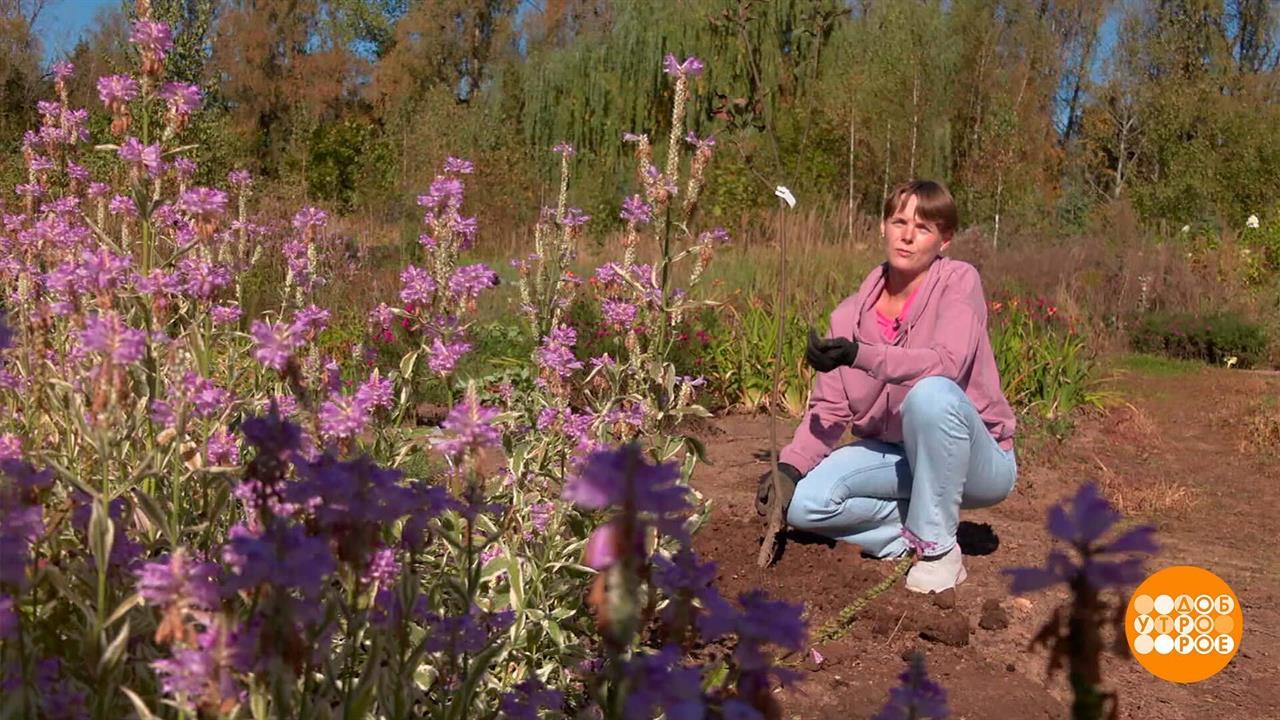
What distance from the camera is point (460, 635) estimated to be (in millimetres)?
1604

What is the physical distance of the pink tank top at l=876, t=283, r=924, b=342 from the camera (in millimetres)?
3633

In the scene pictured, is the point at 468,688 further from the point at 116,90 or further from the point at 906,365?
the point at 906,365

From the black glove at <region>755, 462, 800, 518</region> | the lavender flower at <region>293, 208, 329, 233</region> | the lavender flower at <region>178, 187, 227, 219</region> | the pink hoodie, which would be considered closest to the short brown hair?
the pink hoodie

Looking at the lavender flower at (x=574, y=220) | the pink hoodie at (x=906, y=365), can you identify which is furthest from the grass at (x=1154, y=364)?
the lavender flower at (x=574, y=220)

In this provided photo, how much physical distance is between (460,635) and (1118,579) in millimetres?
1058

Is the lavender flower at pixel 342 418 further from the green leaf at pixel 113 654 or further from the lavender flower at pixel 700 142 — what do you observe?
the lavender flower at pixel 700 142

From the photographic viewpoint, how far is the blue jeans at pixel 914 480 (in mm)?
3404

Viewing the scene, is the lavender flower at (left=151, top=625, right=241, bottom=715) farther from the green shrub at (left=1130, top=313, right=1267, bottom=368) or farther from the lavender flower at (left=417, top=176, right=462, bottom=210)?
the green shrub at (left=1130, top=313, right=1267, bottom=368)

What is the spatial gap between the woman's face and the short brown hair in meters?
0.02

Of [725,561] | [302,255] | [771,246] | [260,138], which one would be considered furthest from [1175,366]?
[260,138]

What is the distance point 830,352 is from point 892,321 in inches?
25.9

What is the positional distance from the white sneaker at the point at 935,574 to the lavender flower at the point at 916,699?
8.24 feet

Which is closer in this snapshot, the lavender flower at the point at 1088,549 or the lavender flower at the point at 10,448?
the lavender flower at the point at 1088,549

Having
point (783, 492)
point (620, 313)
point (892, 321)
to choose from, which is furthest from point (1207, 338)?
point (620, 313)
